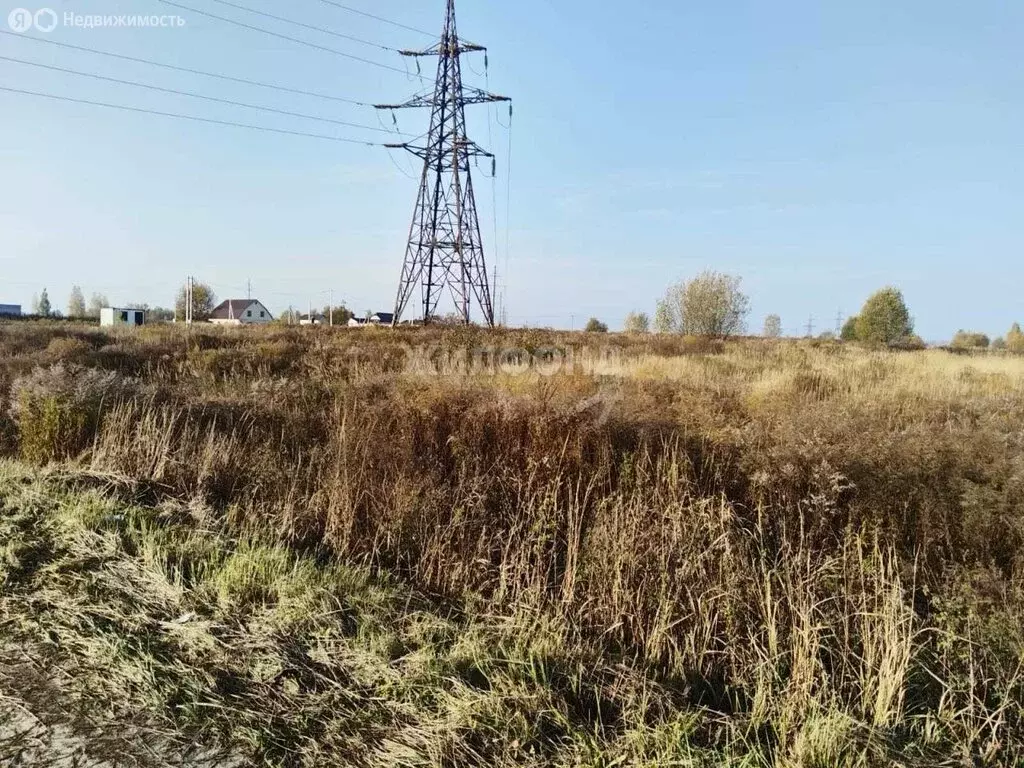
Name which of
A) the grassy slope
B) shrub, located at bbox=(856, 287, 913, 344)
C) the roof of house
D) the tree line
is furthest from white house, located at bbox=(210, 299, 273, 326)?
the grassy slope

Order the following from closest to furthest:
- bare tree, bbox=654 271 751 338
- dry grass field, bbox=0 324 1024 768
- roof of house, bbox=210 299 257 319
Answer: dry grass field, bbox=0 324 1024 768 < bare tree, bbox=654 271 751 338 < roof of house, bbox=210 299 257 319

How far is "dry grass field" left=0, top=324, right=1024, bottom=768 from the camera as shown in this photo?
223cm

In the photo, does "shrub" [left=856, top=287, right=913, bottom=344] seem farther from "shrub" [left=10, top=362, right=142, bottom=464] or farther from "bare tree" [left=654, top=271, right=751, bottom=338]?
"shrub" [left=10, top=362, right=142, bottom=464]

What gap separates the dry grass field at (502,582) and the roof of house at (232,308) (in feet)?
268

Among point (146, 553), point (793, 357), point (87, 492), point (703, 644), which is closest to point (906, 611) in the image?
point (703, 644)

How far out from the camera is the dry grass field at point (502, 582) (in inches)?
87.7

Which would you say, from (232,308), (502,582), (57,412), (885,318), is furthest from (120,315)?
(885,318)

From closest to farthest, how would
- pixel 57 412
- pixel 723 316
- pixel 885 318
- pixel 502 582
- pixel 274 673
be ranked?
1. pixel 274 673
2. pixel 502 582
3. pixel 57 412
4. pixel 723 316
5. pixel 885 318

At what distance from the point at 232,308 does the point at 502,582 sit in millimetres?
86551

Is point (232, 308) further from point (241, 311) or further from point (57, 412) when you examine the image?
point (57, 412)

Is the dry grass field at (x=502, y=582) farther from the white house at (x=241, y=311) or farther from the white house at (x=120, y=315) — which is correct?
the white house at (x=241, y=311)

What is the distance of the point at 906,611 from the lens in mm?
2979

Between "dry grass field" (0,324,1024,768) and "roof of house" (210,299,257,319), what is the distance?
81.7m

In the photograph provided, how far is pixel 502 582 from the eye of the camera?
339 centimetres
